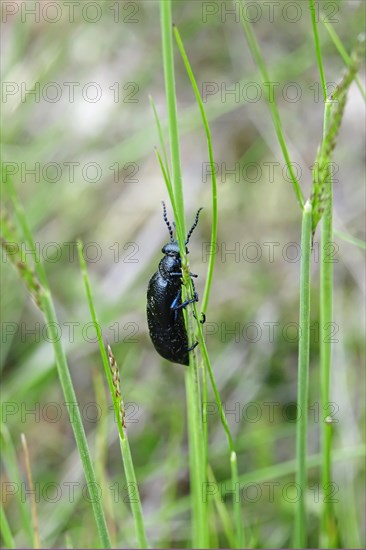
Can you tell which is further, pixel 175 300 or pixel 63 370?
pixel 175 300

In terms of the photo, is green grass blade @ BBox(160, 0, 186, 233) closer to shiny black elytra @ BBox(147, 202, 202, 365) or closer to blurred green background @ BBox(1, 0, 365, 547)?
shiny black elytra @ BBox(147, 202, 202, 365)

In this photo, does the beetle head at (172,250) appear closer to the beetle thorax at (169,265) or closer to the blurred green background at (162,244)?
the beetle thorax at (169,265)

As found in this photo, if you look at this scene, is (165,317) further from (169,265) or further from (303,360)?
(303,360)

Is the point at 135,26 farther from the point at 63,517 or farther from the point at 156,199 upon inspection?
the point at 63,517

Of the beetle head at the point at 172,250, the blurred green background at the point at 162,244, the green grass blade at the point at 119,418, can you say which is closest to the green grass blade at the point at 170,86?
the green grass blade at the point at 119,418

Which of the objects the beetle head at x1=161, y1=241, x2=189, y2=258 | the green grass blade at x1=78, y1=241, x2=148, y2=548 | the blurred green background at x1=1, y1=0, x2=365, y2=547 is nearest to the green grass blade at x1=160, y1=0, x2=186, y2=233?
the green grass blade at x1=78, y1=241, x2=148, y2=548

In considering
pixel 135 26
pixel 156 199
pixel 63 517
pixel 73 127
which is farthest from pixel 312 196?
pixel 135 26

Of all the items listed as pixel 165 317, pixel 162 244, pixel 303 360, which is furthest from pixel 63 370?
pixel 162 244
